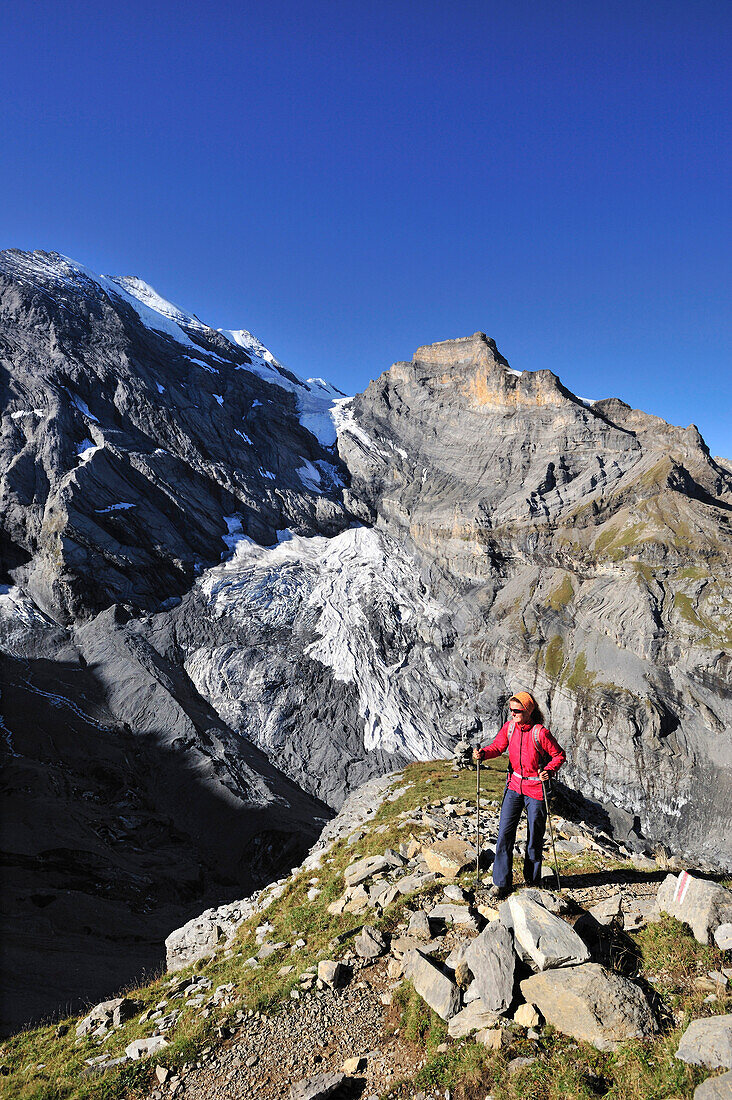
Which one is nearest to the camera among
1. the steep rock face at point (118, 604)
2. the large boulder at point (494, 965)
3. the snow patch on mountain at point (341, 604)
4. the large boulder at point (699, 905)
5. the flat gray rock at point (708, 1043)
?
the flat gray rock at point (708, 1043)

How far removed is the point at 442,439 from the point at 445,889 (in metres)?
103

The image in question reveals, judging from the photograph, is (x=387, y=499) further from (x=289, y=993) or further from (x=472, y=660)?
(x=289, y=993)

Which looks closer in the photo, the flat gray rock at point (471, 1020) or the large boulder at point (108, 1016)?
the flat gray rock at point (471, 1020)

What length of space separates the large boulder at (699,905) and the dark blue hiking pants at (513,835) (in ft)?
6.86

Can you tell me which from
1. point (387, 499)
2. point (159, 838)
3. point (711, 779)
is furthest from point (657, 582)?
point (159, 838)

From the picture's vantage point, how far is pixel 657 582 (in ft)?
222

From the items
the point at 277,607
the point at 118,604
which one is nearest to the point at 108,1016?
the point at 118,604

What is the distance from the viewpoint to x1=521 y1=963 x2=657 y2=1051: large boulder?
19.1 feet

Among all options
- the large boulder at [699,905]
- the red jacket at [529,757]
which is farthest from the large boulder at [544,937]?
the red jacket at [529,757]

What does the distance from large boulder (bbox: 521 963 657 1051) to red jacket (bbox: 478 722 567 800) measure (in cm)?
340

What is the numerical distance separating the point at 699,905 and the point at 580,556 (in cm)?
7433

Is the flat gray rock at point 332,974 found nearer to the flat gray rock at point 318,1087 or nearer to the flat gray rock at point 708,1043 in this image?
the flat gray rock at point 318,1087

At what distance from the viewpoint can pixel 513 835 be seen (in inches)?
383

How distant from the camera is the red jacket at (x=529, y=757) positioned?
9.71 m
